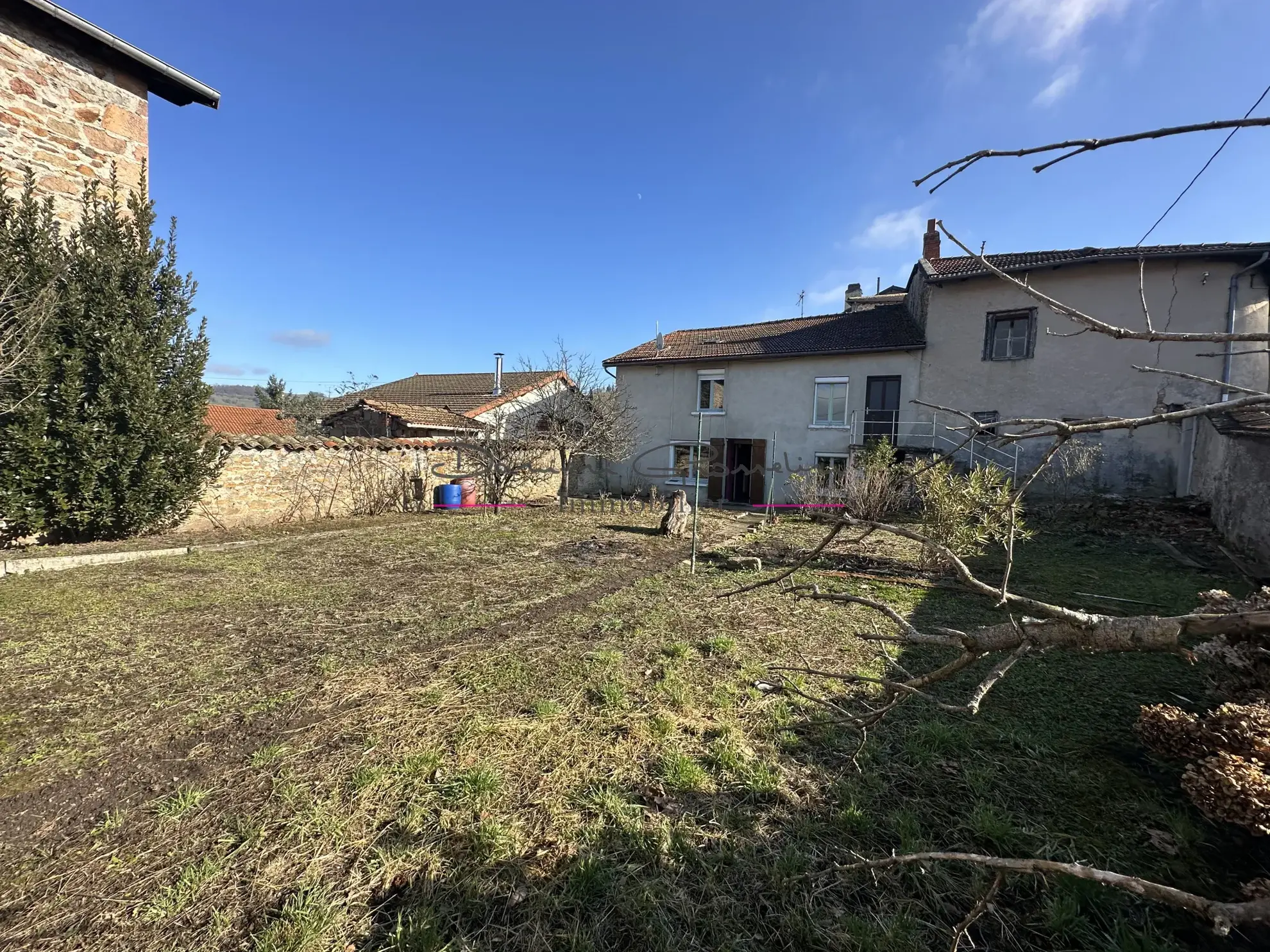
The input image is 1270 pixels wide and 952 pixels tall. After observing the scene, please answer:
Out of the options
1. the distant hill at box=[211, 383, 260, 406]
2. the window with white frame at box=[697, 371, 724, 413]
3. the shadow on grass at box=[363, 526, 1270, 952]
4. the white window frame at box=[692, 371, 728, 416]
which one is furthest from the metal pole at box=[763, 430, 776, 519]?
the distant hill at box=[211, 383, 260, 406]

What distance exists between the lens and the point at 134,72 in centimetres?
819

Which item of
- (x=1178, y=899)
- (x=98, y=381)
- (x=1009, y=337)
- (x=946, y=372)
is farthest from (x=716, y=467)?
(x=1178, y=899)

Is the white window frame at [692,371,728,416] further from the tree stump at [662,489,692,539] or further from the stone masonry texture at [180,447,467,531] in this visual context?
the stone masonry texture at [180,447,467,531]

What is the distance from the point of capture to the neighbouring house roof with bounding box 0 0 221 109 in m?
7.05

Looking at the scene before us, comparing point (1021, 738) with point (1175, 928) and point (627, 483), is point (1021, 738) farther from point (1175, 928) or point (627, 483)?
point (627, 483)

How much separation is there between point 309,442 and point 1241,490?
16.7 meters

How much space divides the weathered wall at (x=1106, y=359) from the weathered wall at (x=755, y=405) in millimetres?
1431

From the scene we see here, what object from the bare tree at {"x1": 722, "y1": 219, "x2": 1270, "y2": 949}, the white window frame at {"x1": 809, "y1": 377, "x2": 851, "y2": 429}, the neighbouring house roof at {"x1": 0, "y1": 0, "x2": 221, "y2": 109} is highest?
the neighbouring house roof at {"x1": 0, "y1": 0, "x2": 221, "y2": 109}

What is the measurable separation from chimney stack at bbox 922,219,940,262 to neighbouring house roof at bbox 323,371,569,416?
1272cm

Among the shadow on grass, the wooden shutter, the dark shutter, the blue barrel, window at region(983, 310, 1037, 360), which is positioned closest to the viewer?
the shadow on grass

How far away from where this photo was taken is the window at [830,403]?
55.1ft

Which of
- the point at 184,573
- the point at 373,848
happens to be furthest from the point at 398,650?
the point at 184,573

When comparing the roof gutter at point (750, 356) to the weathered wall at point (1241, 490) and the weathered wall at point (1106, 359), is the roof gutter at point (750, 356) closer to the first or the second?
the weathered wall at point (1106, 359)

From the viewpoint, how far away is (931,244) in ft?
57.6
